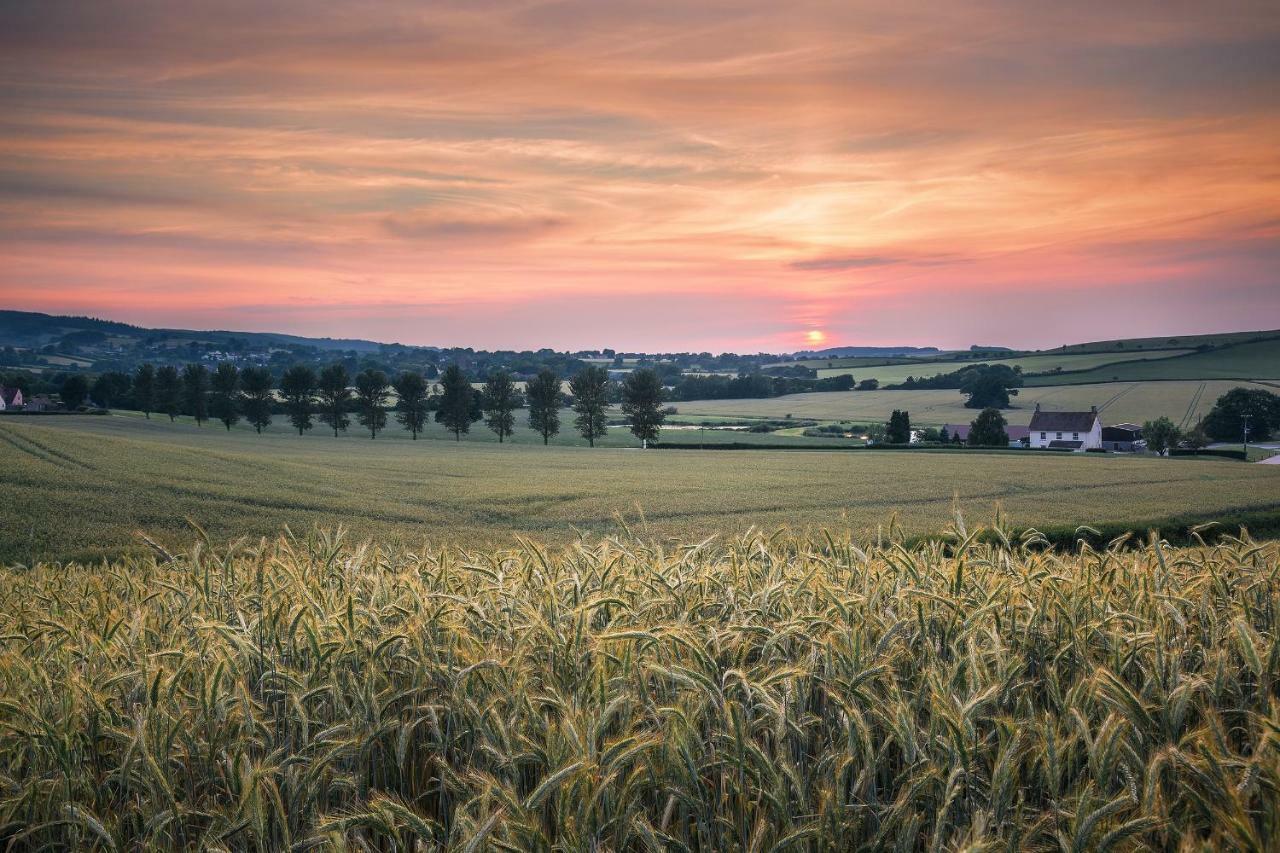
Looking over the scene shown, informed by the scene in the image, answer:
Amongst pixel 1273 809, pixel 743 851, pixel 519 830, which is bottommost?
pixel 743 851

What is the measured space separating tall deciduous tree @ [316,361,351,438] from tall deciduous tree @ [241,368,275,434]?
7.29m

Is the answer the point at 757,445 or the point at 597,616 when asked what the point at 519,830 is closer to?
the point at 597,616

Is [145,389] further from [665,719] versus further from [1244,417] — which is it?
[1244,417]

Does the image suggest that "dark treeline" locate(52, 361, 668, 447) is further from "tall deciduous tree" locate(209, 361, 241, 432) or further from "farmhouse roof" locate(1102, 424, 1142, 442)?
"farmhouse roof" locate(1102, 424, 1142, 442)

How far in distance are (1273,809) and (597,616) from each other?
3059 mm

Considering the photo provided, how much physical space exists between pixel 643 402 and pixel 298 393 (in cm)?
4839

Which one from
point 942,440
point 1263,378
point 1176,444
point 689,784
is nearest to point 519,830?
point 689,784

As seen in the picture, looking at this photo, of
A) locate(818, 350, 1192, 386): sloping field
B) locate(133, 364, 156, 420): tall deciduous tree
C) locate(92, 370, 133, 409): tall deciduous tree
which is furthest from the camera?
locate(818, 350, 1192, 386): sloping field

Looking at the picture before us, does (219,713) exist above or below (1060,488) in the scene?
above

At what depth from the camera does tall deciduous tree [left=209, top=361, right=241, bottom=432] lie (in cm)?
10269

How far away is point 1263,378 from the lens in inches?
4715

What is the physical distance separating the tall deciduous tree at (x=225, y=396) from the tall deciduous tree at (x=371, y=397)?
1772 cm

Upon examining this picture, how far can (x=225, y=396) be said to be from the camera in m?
104

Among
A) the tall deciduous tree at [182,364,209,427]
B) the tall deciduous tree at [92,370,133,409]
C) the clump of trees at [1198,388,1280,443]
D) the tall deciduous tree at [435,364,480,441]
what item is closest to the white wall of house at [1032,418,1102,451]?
the clump of trees at [1198,388,1280,443]
